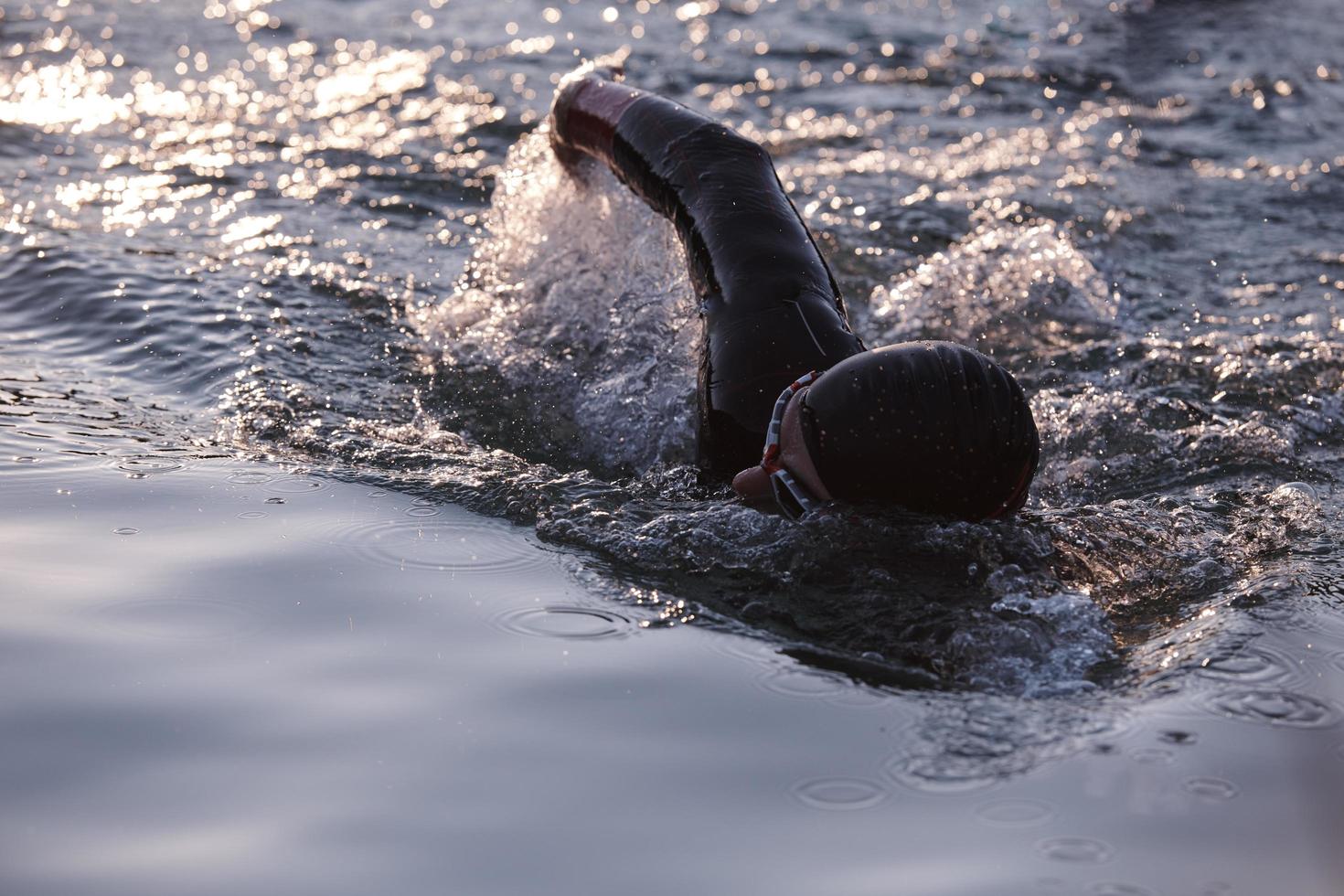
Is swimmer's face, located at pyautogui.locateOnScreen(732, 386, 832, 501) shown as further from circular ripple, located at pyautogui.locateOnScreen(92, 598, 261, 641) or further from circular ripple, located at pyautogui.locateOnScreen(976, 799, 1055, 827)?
circular ripple, located at pyautogui.locateOnScreen(92, 598, 261, 641)

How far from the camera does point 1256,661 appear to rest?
8.84ft

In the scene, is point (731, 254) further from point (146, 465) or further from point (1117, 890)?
point (1117, 890)

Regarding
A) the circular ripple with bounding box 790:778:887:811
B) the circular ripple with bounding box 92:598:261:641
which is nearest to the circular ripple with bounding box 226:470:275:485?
the circular ripple with bounding box 92:598:261:641

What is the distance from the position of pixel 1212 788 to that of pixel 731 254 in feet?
7.43

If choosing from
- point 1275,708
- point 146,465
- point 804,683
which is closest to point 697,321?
point 146,465

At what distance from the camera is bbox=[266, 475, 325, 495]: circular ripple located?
365 centimetres

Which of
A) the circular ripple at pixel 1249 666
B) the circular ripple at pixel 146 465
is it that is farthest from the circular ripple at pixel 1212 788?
the circular ripple at pixel 146 465

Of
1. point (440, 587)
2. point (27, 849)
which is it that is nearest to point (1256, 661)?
point (440, 587)

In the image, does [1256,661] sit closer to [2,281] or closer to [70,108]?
[2,281]

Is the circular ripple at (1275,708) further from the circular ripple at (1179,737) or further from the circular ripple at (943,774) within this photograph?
the circular ripple at (943,774)

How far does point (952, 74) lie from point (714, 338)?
7.15 m

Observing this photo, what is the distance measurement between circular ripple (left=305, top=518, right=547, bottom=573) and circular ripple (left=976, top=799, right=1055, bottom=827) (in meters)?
1.37

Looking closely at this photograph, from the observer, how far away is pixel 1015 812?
2178mm

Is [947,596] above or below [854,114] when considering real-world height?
below
